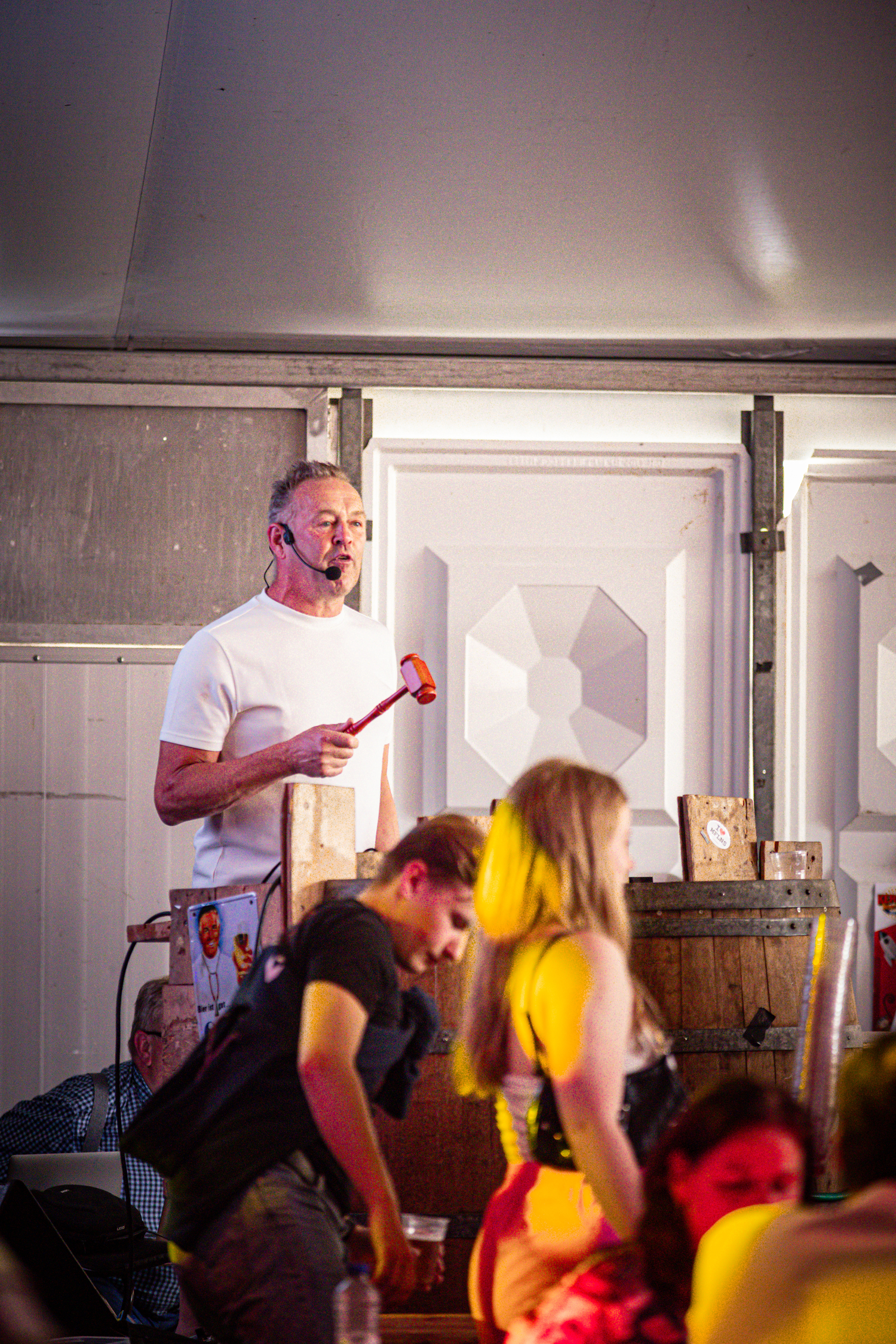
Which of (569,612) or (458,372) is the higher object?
Result: (458,372)

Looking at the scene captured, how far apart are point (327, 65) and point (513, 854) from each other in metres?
2.02

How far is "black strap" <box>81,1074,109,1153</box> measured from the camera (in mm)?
3549

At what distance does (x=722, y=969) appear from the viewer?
2166mm

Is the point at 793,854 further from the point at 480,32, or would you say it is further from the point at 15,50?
the point at 15,50

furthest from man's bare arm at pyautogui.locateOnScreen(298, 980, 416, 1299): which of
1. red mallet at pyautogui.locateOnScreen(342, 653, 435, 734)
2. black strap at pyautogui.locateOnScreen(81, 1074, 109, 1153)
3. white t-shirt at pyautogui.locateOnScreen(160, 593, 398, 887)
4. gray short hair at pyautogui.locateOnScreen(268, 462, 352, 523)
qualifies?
black strap at pyautogui.locateOnScreen(81, 1074, 109, 1153)

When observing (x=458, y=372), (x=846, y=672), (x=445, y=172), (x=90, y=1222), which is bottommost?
(x=90, y=1222)

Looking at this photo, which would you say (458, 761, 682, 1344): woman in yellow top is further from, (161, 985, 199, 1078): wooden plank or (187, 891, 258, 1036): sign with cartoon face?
(161, 985, 199, 1078): wooden plank

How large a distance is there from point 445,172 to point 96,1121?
8.88 ft

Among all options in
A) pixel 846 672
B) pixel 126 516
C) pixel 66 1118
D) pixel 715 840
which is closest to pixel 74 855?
pixel 66 1118

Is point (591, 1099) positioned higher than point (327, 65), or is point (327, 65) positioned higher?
point (327, 65)

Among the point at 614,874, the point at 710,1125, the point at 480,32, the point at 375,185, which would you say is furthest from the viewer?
the point at 375,185

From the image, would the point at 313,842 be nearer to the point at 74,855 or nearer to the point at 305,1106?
the point at 305,1106

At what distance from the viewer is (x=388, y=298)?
408cm

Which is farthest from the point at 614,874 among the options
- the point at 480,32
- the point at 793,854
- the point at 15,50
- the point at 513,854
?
the point at 15,50
